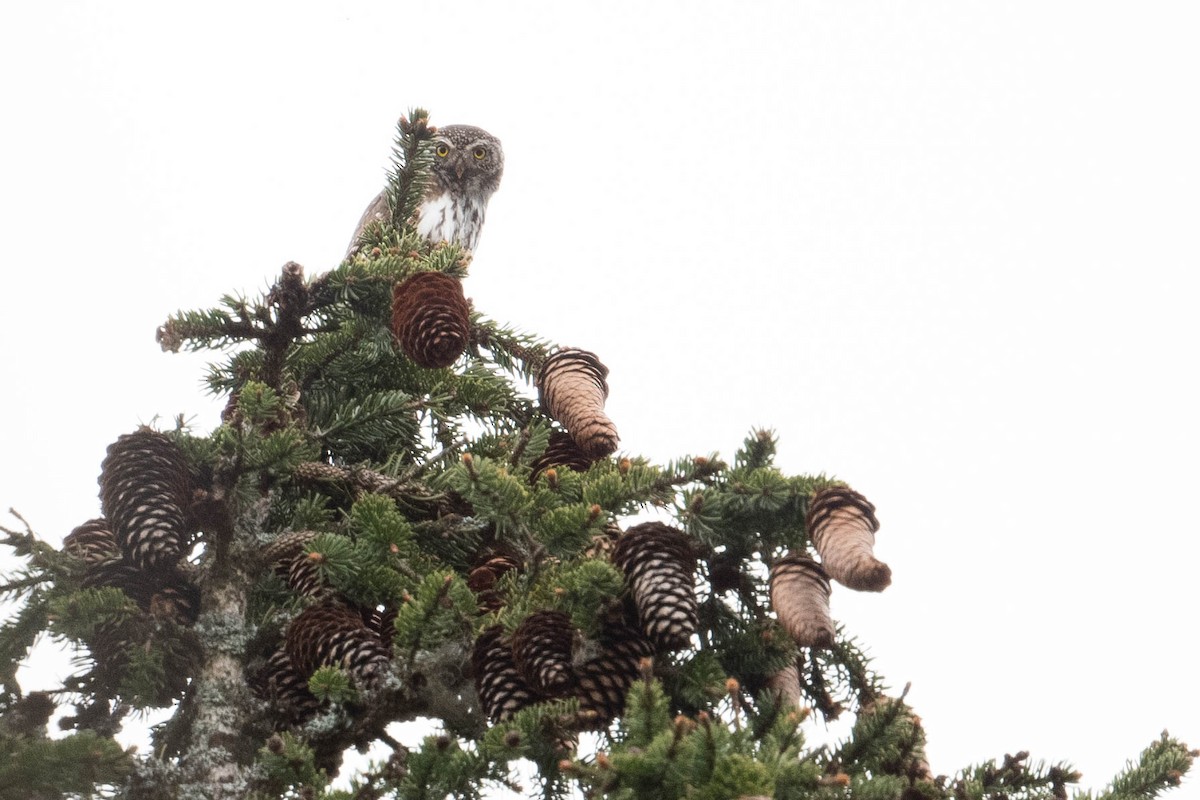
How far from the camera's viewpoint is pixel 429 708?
2.26 meters

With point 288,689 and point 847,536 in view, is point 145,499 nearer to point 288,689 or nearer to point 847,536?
point 288,689

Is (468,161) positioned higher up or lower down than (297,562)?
higher up

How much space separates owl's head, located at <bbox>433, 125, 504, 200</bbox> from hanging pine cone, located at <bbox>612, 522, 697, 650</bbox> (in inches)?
214

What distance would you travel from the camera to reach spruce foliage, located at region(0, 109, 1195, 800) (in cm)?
191

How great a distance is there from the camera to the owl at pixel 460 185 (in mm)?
7115

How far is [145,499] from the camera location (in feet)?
8.16

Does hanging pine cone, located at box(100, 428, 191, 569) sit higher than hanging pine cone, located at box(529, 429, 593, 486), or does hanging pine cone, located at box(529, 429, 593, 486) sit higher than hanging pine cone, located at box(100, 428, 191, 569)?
hanging pine cone, located at box(529, 429, 593, 486)

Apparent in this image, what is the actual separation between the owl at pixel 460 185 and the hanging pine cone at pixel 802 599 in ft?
17.0

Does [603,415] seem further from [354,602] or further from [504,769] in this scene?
[504,769]

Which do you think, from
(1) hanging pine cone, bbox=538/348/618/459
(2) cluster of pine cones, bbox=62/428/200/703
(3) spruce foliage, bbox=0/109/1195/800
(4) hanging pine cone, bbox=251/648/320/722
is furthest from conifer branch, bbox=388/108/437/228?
(4) hanging pine cone, bbox=251/648/320/722

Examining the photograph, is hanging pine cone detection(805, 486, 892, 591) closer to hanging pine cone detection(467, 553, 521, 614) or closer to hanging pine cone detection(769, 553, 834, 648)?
hanging pine cone detection(769, 553, 834, 648)

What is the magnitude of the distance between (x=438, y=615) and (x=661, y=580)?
417mm

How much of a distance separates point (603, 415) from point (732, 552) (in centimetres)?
56

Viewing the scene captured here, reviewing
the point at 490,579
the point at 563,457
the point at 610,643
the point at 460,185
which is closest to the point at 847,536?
the point at 610,643
